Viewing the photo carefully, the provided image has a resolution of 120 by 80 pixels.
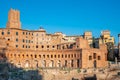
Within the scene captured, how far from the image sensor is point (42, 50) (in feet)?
438

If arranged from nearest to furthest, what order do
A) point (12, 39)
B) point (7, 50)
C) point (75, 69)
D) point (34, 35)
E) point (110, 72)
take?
point (110, 72)
point (75, 69)
point (7, 50)
point (12, 39)
point (34, 35)

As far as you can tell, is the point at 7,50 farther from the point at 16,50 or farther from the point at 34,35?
the point at 34,35

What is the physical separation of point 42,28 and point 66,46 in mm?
16935

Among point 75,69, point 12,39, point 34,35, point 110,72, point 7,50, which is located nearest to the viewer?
point 110,72

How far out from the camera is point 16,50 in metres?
127

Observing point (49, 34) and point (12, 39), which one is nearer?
point (12, 39)

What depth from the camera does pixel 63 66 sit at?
128 meters

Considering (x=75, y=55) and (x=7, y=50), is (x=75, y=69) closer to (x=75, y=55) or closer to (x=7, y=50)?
(x=75, y=55)

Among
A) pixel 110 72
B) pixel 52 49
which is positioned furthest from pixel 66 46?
pixel 110 72

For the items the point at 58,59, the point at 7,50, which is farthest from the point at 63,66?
the point at 7,50

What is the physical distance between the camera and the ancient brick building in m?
124

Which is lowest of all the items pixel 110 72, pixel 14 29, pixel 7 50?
pixel 110 72

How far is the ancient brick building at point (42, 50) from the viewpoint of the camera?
405ft

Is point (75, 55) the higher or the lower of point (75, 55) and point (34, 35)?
the lower
